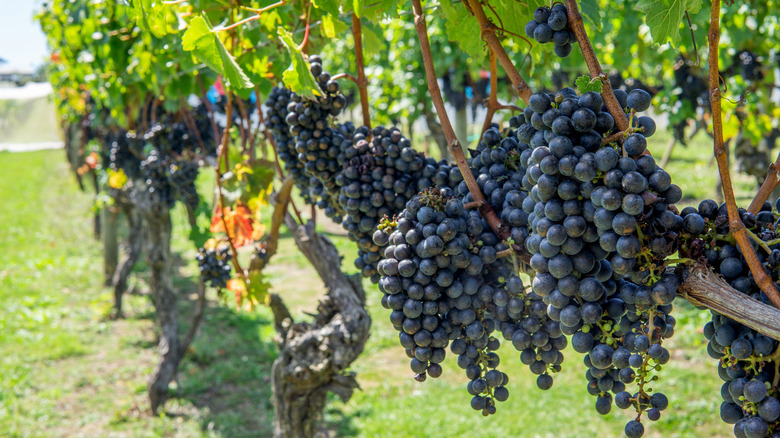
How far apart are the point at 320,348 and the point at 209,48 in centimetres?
176

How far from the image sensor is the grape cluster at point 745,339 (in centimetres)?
92

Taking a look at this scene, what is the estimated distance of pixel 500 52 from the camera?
111cm

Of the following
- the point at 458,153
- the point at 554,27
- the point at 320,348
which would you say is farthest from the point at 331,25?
the point at 320,348

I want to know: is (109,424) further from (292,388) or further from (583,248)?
(583,248)

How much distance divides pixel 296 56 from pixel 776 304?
3.49 ft

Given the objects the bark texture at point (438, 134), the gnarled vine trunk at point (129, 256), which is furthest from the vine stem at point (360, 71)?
the gnarled vine trunk at point (129, 256)

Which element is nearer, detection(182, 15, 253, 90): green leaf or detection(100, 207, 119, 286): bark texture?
detection(182, 15, 253, 90): green leaf

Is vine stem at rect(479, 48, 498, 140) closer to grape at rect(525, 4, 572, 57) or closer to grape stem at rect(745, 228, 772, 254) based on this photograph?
grape at rect(525, 4, 572, 57)

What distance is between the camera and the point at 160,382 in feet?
17.3

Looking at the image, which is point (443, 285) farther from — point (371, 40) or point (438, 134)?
point (438, 134)

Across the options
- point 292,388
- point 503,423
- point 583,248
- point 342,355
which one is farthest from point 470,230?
point 503,423

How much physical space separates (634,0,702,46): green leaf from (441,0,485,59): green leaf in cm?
39

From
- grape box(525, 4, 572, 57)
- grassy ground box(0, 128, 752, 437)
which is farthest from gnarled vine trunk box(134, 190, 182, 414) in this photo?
grape box(525, 4, 572, 57)

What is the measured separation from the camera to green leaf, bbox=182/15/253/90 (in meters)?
1.34
